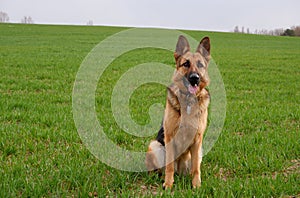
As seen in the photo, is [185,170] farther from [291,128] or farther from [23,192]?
[291,128]

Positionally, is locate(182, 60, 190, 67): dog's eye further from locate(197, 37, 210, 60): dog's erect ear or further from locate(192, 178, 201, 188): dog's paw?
locate(192, 178, 201, 188): dog's paw

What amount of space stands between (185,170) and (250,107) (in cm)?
496

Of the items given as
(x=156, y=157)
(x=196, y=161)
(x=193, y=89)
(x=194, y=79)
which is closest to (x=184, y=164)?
(x=196, y=161)

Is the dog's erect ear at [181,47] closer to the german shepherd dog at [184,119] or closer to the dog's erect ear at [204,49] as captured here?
the german shepherd dog at [184,119]

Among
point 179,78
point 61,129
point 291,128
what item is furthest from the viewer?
point 291,128

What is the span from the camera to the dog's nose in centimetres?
429

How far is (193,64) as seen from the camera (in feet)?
14.5

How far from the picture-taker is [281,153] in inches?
207

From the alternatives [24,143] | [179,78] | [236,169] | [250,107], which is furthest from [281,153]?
[24,143]

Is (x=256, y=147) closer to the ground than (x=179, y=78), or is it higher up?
closer to the ground

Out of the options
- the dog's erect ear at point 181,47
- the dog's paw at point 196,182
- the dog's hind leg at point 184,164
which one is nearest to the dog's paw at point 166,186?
the dog's paw at point 196,182

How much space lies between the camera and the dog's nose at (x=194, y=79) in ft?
14.1

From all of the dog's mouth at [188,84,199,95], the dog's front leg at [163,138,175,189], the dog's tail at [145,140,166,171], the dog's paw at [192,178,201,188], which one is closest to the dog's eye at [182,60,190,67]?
the dog's mouth at [188,84,199,95]

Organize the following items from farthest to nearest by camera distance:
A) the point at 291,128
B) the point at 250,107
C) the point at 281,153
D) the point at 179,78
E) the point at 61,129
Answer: the point at 250,107, the point at 291,128, the point at 61,129, the point at 281,153, the point at 179,78
